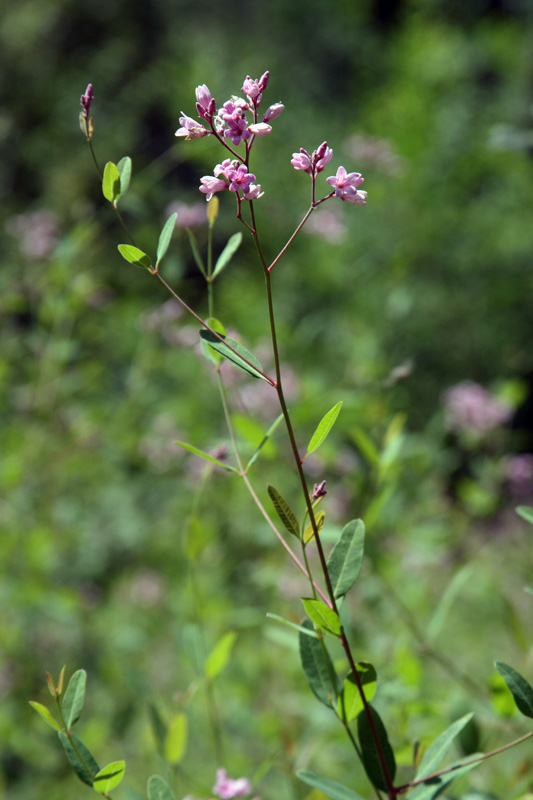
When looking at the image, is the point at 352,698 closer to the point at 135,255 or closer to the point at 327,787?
the point at 327,787

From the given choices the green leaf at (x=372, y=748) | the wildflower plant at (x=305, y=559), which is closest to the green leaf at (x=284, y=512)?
the wildflower plant at (x=305, y=559)

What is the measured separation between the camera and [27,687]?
3.75 feet

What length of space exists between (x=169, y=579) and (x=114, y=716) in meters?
0.49

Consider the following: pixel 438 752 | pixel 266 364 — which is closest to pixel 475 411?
pixel 266 364

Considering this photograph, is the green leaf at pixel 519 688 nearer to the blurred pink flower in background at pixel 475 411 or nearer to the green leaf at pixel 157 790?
the green leaf at pixel 157 790

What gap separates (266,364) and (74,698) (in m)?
0.76

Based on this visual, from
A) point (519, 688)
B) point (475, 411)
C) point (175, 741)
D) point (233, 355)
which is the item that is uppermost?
point (475, 411)

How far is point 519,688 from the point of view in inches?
12.7

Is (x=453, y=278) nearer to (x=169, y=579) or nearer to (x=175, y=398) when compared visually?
(x=175, y=398)

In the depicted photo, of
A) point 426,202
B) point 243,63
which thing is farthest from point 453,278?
point 243,63

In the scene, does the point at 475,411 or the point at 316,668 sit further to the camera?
the point at 475,411

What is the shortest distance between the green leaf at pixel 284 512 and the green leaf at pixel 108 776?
0.45 feet

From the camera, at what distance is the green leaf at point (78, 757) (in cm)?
32

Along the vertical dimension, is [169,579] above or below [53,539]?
below
